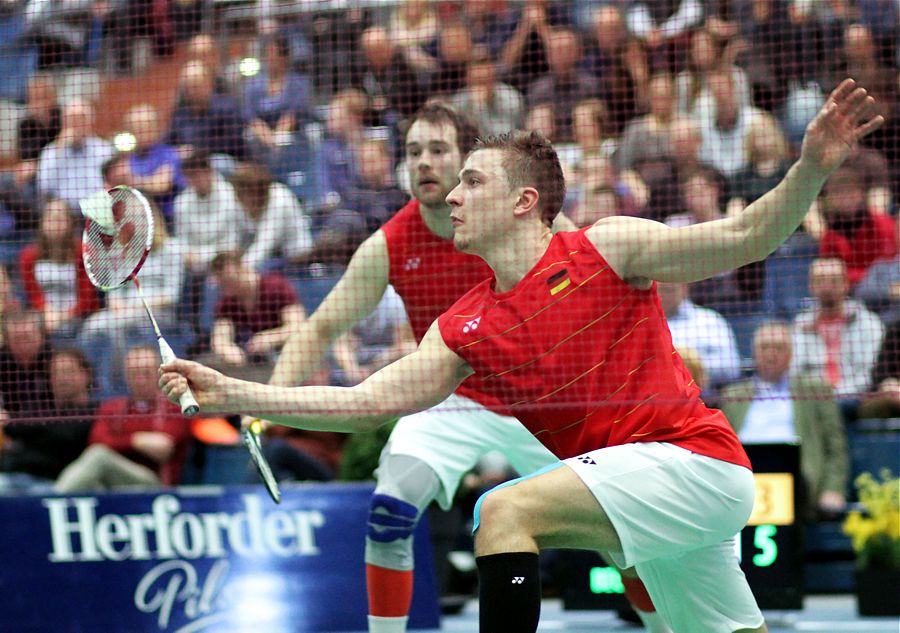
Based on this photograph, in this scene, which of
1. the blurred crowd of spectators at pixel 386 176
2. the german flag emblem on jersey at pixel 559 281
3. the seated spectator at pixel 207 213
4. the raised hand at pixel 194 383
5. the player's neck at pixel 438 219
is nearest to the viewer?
the raised hand at pixel 194 383

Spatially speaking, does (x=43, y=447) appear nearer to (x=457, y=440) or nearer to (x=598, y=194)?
(x=598, y=194)

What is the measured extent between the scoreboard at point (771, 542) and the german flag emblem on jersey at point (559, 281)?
10.7 ft

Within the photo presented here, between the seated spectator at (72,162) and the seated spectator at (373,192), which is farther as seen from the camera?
the seated spectator at (72,162)

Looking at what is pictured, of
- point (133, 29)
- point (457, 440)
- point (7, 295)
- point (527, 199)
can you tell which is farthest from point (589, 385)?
point (133, 29)

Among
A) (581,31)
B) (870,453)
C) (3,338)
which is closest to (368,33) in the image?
(581,31)

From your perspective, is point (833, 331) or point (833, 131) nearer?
point (833, 131)

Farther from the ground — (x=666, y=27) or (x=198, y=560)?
(x=666, y=27)

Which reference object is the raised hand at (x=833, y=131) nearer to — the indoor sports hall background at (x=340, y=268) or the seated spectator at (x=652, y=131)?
the indoor sports hall background at (x=340, y=268)

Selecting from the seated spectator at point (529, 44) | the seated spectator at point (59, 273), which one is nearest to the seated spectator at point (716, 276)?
the seated spectator at point (529, 44)

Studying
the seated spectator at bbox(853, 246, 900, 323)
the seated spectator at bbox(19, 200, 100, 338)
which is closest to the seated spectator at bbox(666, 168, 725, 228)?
the seated spectator at bbox(853, 246, 900, 323)

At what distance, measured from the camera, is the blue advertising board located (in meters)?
7.68

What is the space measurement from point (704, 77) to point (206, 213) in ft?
10.9

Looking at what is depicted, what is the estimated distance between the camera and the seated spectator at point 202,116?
965 cm

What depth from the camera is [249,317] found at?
8.44m
